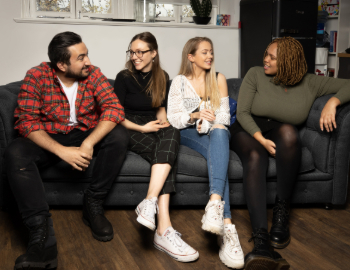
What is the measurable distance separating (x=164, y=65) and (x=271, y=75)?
4.95ft

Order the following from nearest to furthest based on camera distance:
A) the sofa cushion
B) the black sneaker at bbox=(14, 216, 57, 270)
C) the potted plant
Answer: the black sneaker at bbox=(14, 216, 57, 270) → the sofa cushion → the potted plant

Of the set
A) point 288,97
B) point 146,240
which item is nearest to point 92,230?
point 146,240

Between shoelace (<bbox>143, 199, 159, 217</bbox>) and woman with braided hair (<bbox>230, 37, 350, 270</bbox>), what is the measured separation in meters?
0.43

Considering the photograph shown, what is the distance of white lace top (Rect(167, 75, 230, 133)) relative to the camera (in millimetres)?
2041

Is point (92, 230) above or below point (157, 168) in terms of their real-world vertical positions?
below

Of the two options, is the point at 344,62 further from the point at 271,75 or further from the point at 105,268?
the point at 105,268

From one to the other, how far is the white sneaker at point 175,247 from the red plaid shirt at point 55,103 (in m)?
0.63

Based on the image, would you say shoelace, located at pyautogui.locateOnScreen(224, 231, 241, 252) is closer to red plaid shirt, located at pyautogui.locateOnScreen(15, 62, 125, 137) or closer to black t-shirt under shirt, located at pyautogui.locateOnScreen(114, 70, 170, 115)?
red plaid shirt, located at pyautogui.locateOnScreen(15, 62, 125, 137)

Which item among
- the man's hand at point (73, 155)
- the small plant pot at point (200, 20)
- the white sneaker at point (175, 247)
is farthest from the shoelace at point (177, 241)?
the small plant pot at point (200, 20)

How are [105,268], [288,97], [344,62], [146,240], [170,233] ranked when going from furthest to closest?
[344,62] → [288,97] → [146,240] → [170,233] → [105,268]

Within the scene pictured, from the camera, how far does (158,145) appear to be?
1795 mm

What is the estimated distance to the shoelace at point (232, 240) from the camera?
1.53 meters

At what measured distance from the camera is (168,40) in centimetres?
338

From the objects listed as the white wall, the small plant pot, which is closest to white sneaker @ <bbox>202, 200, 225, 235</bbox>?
the white wall
